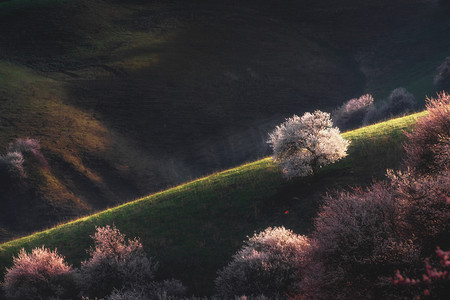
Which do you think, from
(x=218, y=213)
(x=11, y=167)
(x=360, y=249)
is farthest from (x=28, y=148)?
(x=360, y=249)

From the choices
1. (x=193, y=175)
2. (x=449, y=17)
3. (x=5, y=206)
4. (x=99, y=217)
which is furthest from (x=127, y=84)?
(x=449, y=17)

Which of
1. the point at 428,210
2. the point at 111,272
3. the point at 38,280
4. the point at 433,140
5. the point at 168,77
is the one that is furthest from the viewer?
the point at 168,77

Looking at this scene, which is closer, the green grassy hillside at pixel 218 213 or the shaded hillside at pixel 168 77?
the green grassy hillside at pixel 218 213

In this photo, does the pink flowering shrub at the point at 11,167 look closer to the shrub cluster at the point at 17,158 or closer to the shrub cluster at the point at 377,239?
the shrub cluster at the point at 17,158

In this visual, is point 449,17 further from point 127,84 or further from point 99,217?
point 99,217

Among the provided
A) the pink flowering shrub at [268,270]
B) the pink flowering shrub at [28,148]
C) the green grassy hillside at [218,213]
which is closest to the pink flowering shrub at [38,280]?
the green grassy hillside at [218,213]

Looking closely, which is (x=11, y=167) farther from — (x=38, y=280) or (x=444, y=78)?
(x=444, y=78)
